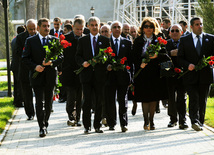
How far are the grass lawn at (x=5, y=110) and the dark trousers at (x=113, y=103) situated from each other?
2194 millimetres

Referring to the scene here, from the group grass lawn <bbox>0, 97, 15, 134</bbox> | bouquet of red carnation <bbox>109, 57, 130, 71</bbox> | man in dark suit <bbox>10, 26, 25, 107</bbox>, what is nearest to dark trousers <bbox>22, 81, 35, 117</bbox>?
man in dark suit <bbox>10, 26, 25, 107</bbox>

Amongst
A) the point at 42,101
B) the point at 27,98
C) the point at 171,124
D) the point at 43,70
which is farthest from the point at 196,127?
the point at 27,98

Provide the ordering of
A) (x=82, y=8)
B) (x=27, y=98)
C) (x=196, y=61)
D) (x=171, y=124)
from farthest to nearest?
(x=82, y=8)
(x=27, y=98)
(x=171, y=124)
(x=196, y=61)

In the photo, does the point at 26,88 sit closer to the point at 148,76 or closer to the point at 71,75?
the point at 71,75

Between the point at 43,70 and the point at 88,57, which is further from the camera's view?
the point at 88,57

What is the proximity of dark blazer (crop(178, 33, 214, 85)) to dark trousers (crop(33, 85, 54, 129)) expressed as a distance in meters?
2.61

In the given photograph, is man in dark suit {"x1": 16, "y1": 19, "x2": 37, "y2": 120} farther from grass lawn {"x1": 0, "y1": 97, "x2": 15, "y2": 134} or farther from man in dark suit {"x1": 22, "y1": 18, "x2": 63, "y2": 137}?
man in dark suit {"x1": 22, "y1": 18, "x2": 63, "y2": 137}

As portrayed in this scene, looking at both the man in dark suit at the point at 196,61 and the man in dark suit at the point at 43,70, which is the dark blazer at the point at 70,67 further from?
the man in dark suit at the point at 196,61

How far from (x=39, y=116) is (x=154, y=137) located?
2.20m

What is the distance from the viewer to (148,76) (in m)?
9.94

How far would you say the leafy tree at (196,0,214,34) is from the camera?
18766 millimetres

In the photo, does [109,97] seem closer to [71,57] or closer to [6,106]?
[71,57]

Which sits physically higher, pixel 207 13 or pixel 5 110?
pixel 207 13

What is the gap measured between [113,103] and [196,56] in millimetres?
1908
